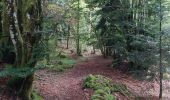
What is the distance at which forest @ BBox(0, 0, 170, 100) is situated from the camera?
962 cm

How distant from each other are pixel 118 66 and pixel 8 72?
42.3 feet

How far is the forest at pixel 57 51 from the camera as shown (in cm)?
962

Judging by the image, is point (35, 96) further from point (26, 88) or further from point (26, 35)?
point (26, 35)

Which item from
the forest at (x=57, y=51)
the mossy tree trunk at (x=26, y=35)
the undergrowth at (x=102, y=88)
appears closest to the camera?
the mossy tree trunk at (x=26, y=35)

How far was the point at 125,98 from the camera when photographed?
1302cm

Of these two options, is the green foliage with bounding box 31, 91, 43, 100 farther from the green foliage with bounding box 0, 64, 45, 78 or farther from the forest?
the green foliage with bounding box 0, 64, 45, 78

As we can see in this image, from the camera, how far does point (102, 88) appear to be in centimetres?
1251

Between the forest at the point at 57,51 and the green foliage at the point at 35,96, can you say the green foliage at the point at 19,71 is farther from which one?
the green foliage at the point at 35,96

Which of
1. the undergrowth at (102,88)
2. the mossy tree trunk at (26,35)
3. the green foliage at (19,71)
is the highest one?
the mossy tree trunk at (26,35)

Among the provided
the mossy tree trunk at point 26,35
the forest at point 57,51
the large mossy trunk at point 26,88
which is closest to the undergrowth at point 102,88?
the forest at point 57,51

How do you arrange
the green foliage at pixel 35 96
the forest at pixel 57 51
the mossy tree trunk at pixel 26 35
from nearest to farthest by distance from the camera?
the mossy tree trunk at pixel 26 35, the forest at pixel 57 51, the green foliage at pixel 35 96

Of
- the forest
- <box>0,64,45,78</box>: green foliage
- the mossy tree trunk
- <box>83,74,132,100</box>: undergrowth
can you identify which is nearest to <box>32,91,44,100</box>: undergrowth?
the forest

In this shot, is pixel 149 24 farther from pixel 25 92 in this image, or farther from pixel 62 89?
pixel 25 92

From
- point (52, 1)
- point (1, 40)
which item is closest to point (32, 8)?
point (1, 40)
